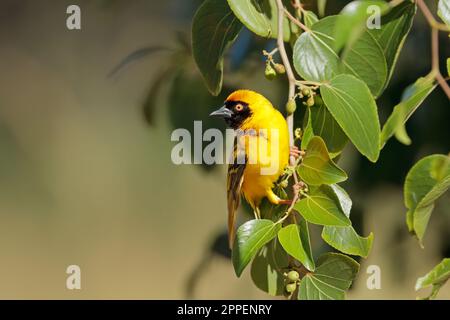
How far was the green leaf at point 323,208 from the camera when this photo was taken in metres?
0.93

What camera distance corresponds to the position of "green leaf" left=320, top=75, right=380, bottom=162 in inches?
37.3

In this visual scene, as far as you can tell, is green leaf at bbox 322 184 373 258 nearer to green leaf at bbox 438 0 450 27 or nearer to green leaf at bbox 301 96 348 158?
green leaf at bbox 301 96 348 158

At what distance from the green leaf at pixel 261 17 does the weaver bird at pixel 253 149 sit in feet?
0.62

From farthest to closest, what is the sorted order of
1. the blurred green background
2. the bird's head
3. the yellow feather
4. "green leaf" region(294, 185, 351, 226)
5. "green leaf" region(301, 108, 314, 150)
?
the blurred green background → the bird's head → the yellow feather → "green leaf" region(301, 108, 314, 150) → "green leaf" region(294, 185, 351, 226)

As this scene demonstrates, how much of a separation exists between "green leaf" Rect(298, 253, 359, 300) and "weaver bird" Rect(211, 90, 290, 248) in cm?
21

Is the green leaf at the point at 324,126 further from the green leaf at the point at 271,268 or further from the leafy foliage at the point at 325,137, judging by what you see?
the green leaf at the point at 271,268

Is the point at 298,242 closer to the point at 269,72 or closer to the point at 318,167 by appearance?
the point at 318,167

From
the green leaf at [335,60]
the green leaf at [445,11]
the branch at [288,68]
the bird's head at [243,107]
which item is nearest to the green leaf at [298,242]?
the branch at [288,68]

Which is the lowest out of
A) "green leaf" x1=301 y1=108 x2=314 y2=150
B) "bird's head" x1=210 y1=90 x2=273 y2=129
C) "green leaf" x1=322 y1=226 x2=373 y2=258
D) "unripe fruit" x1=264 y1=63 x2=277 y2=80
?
"green leaf" x1=322 y1=226 x2=373 y2=258

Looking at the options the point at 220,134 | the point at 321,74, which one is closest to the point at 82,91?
the point at 220,134

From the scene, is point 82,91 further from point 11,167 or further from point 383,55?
point 383,55

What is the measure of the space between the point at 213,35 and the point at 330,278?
41 cm

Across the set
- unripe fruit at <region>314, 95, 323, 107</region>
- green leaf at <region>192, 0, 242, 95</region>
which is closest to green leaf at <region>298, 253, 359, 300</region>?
unripe fruit at <region>314, 95, 323, 107</region>

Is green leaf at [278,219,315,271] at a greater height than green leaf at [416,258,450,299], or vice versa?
green leaf at [278,219,315,271]
